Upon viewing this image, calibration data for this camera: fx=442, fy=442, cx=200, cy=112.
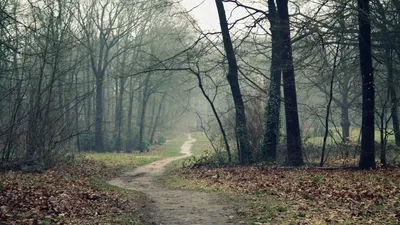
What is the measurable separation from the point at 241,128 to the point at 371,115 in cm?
670

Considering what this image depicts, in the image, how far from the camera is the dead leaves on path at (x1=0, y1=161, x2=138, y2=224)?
28.1 ft

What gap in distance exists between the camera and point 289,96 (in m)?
17.8

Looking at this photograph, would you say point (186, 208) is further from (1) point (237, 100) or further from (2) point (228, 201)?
(1) point (237, 100)

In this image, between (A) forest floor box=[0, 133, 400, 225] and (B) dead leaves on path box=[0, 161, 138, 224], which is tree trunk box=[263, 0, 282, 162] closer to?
(A) forest floor box=[0, 133, 400, 225]

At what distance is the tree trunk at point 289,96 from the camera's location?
17453 millimetres

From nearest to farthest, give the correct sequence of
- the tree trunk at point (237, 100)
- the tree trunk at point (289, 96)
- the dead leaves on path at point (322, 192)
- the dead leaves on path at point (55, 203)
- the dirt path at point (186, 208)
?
the dead leaves on path at point (322, 192) → the dead leaves on path at point (55, 203) → the dirt path at point (186, 208) → the tree trunk at point (289, 96) → the tree trunk at point (237, 100)

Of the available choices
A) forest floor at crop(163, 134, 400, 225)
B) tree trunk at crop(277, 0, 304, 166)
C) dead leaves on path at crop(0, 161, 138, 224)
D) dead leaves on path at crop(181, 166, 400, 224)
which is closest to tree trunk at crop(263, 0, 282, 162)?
tree trunk at crop(277, 0, 304, 166)

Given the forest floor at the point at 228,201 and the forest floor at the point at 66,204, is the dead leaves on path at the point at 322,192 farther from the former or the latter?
the forest floor at the point at 66,204

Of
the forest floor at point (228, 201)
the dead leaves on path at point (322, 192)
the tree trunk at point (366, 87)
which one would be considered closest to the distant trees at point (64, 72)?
the forest floor at point (228, 201)

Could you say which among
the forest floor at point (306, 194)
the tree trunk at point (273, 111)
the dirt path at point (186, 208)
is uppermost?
the tree trunk at point (273, 111)

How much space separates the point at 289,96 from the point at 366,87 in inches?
138

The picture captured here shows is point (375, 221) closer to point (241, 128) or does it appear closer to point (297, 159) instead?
point (297, 159)

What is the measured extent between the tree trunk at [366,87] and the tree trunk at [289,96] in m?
2.98

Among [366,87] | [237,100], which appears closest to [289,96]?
[237,100]
